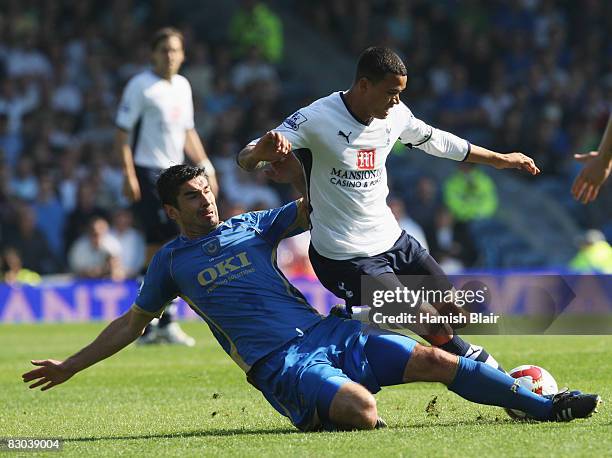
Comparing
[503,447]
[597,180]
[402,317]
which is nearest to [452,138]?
[402,317]

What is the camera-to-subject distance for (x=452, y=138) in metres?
8.45

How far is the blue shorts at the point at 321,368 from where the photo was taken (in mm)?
7023

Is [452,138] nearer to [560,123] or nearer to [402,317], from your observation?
[402,317]

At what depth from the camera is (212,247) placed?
747 cm

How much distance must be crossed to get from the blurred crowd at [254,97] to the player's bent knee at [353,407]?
36.7ft

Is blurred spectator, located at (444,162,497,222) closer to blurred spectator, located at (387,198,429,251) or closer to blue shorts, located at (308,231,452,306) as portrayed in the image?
blurred spectator, located at (387,198,429,251)

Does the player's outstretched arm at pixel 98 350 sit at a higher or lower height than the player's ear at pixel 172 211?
lower

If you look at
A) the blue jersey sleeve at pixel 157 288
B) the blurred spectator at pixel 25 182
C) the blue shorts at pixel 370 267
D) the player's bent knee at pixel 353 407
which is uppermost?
the blue jersey sleeve at pixel 157 288

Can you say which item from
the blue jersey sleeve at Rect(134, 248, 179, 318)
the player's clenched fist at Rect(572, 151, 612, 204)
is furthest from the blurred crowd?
the player's clenched fist at Rect(572, 151, 612, 204)

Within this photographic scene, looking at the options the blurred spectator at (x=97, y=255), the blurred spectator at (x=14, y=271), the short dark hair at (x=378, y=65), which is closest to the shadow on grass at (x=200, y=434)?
the short dark hair at (x=378, y=65)

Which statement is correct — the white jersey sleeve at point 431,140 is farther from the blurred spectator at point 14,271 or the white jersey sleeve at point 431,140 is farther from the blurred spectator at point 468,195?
the blurred spectator at point 468,195

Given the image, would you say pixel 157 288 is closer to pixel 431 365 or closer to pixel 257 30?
pixel 431 365

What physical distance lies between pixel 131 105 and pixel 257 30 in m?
11.4

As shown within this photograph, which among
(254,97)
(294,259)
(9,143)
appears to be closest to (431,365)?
(294,259)
